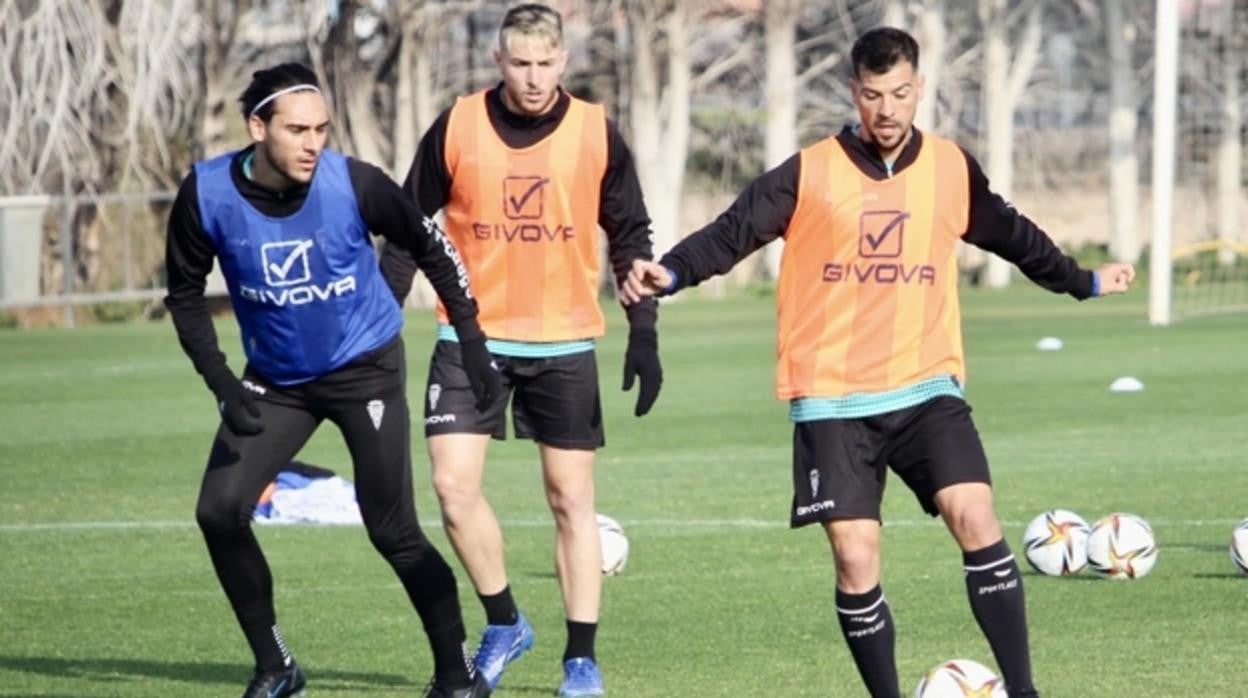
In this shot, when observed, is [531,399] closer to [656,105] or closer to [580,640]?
[580,640]

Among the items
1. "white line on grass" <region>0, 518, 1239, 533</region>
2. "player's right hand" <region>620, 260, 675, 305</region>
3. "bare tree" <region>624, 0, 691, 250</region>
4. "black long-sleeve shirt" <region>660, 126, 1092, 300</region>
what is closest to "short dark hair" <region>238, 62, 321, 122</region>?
"player's right hand" <region>620, 260, 675, 305</region>

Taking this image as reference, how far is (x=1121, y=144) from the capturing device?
140 feet

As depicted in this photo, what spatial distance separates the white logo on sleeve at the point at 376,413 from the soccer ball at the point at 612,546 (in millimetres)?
3158

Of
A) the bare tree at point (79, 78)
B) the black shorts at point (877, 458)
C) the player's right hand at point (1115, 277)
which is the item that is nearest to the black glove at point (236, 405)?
the black shorts at point (877, 458)

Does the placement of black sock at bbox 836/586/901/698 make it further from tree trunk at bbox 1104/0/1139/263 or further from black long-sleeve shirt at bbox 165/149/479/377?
tree trunk at bbox 1104/0/1139/263

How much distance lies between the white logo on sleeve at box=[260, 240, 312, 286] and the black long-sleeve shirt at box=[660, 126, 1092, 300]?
42.0 inches

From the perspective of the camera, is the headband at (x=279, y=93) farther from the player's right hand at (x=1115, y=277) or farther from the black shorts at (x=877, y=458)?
the player's right hand at (x=1115, y=277)

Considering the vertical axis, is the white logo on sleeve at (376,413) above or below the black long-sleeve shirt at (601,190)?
below

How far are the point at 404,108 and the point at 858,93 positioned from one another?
30.3 metres

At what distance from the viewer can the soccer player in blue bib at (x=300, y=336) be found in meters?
7.01

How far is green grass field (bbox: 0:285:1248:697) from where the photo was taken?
26.8 ft

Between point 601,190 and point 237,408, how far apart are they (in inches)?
58.9

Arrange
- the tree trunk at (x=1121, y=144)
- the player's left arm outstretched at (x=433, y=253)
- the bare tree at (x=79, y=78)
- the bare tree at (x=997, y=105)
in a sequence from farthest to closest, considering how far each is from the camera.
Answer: the tree trunk at (x=1121, y=144) → the bare tree at (x=997, y=105) → the bare tree at (x=79, y=78) → the player's left arm outstretched at (x=433, y=253)

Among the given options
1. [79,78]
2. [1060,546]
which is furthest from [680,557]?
[79,78]
